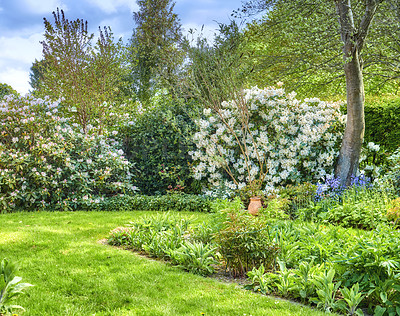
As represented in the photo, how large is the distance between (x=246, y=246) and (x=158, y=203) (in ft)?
14.5

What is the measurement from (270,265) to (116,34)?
31.6ft

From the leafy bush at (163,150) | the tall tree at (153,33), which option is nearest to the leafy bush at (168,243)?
the leafy bush at (163,150)

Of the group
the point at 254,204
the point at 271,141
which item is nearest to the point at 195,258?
the point at 254,204

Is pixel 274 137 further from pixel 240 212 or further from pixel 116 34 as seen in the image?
pixel 116 34

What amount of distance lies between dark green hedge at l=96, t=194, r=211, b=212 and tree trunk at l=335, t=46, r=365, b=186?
3116mm

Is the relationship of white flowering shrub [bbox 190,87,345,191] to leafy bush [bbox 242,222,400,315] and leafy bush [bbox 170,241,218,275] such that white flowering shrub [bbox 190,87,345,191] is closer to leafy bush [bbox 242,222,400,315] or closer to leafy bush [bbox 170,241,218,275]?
leafy bush [bbox 170,241,218,275]

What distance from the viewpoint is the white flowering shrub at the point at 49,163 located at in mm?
7570

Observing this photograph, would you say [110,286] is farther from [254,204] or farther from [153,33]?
[153,33]

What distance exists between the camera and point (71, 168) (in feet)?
25.8

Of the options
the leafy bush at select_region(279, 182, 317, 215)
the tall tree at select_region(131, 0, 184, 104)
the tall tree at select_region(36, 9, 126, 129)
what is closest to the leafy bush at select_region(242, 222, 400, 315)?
the leafy bush at select_region(279, 182, 317, 215)

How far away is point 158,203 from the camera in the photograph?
25.4 feet

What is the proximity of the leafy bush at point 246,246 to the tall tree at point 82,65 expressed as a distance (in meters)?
6.98

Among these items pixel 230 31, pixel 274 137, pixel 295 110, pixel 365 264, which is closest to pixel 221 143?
pixel 274 137

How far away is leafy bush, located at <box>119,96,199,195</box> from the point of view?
8.87m
